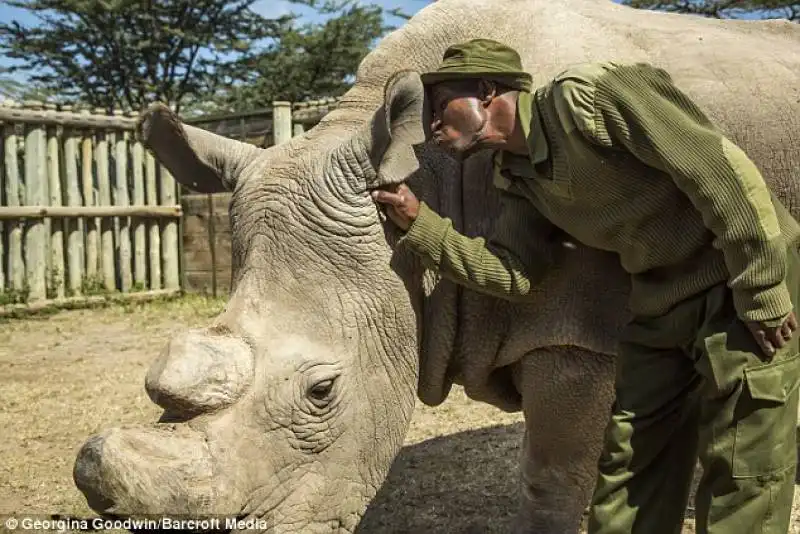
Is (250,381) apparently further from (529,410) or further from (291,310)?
(529,410)

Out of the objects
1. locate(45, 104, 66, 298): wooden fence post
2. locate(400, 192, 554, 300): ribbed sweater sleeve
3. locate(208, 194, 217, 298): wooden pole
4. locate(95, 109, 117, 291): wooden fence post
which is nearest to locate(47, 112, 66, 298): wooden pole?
locate(45, 104, 66, 298): wooden fence post

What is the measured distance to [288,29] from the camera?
2052cm

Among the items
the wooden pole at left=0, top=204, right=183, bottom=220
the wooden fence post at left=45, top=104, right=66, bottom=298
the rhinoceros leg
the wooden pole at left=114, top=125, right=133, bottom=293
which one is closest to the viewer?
the rhinoceros leg

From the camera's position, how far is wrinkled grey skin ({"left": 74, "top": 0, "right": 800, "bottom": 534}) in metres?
2.41

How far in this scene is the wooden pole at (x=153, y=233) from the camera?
10.8m

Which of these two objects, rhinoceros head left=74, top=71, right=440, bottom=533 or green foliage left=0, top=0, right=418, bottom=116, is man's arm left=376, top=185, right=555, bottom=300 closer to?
rhinoceros head left=74, top=71, right=440, bottom=533

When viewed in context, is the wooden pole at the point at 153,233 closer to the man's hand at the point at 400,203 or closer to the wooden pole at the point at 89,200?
the wooden pole at the point at 89,200

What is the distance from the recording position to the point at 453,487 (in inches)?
176

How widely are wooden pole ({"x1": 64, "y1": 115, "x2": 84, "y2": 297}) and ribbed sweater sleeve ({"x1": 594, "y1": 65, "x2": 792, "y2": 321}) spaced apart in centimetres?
889

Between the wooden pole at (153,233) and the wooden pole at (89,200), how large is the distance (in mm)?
666

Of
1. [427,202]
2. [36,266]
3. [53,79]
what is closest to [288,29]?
[53,79]

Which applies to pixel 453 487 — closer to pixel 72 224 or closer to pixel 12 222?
pixel 12 222

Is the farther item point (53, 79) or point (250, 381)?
point (53, 79)

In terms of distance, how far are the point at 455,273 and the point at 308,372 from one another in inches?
20.8
